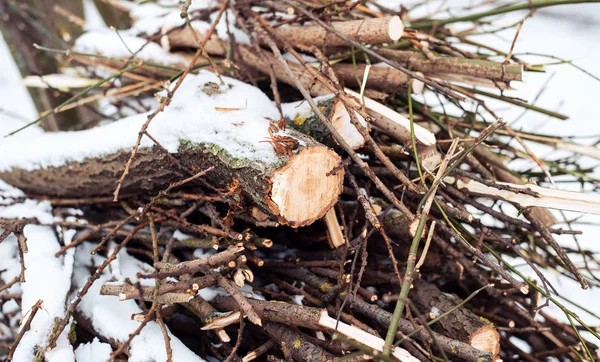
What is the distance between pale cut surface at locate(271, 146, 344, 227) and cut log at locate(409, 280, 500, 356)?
1.57 feet

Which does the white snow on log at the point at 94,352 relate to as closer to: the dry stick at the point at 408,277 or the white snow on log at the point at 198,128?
the white snow on log at the point at 198,128

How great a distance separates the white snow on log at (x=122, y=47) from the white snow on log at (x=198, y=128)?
1.14 feet

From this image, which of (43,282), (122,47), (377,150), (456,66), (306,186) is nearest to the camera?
(306,186)

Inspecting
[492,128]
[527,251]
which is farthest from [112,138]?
[527,251]

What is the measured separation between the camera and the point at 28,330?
4.38 ft

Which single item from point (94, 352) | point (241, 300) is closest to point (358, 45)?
point (241, 300)

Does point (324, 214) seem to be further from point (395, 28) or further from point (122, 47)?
point (122, 47)

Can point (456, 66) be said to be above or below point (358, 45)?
below

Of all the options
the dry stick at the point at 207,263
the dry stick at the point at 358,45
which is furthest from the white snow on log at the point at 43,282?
the dry stick at the point at 358,45

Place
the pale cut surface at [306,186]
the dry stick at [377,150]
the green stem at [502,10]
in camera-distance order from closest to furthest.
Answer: the pale cut surface at [306,186], the dry stick at [377,150], the green stem at [502,10]

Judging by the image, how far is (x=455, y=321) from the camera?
136 cm

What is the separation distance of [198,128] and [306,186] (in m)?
0.42

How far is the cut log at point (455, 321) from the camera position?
51.2 inches

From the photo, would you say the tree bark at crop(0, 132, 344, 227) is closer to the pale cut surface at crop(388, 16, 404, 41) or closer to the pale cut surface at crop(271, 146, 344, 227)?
the pale cut surface at crop(271, 146, 344, 227)
